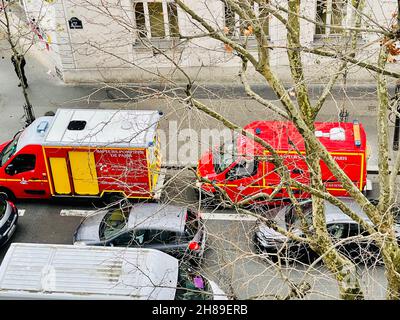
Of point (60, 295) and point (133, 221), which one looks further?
point (133, 221)

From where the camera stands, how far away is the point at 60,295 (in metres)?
15.2

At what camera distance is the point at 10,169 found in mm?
20359

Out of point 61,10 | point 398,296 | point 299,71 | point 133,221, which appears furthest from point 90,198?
point 398,296

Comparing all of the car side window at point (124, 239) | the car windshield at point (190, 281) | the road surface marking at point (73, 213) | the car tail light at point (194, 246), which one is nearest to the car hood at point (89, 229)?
the car side window at point (124, 239)

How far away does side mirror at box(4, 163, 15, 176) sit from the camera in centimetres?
2036

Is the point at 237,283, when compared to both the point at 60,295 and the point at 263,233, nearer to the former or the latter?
the point at 263,233

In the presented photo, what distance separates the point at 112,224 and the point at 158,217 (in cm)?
128

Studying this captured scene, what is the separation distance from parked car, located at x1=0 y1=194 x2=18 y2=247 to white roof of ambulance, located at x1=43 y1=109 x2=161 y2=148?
1.86m

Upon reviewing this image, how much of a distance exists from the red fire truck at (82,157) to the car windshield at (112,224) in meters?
0.87

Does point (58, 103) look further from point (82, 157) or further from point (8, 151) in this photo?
point (82, 157)

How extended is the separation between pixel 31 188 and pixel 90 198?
1629 millimetres

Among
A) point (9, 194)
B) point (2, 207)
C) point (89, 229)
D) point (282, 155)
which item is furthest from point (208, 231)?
point (9, 194)

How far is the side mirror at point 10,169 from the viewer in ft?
66.8

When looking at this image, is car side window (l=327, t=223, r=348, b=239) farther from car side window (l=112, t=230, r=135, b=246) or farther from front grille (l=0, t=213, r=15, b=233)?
front grille (l=0, t=213, r=15, b=233)
